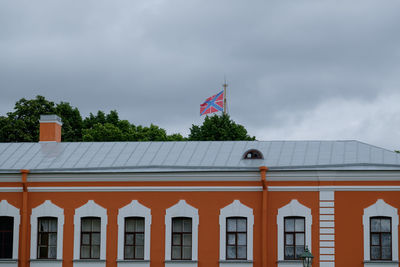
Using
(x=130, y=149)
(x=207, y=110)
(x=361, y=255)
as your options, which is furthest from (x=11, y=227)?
(x=207, y=110)

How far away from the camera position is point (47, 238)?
2638 cm

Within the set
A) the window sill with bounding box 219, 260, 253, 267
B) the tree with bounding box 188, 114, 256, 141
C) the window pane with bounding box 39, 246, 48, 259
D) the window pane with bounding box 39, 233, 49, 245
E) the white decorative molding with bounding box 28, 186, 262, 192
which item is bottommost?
the window sill with bounding box 219, 260, 253, 267

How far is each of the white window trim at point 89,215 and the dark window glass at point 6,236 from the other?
2.39m

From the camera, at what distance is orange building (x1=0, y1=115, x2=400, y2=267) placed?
24562 mm

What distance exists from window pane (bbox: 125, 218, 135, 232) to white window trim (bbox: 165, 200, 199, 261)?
122 cm

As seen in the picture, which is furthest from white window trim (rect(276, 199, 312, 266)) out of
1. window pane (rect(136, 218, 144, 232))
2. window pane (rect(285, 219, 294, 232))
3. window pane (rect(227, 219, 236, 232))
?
window pane (rect(136, 218, 144, 232))

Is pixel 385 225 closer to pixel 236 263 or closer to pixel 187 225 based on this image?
pixel 236 263

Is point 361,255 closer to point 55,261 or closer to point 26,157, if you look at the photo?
point 55,261

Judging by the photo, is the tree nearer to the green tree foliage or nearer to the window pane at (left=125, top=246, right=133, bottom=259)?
the green tree foliage

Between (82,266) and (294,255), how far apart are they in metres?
7.27

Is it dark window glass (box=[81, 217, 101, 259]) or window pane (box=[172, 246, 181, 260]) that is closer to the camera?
window pane (box=[172, 246, 181, 260])

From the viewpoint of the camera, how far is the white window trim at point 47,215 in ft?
85.9

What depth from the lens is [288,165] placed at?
84.5ft

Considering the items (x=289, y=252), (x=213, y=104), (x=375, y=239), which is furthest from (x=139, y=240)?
(x=213, y=104)
